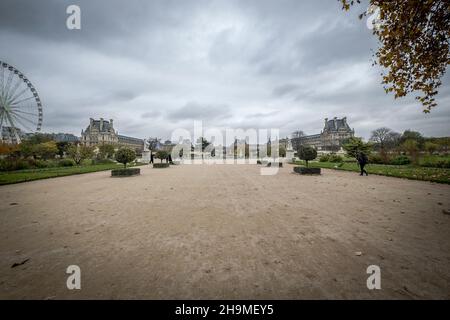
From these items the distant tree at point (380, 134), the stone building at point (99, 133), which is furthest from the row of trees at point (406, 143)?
the stone building at point (99, 133)

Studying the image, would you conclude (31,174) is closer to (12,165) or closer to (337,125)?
(12,165)

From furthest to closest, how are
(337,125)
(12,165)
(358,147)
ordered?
(337,125)
(358,147)
(12,165)

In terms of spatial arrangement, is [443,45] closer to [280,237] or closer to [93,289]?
[280,237]

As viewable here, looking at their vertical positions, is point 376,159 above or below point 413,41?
below

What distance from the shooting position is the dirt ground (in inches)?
102

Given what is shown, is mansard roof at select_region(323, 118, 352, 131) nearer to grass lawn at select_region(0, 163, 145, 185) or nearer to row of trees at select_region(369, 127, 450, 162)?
row of trees at select_region(369, 127, 450, 162)

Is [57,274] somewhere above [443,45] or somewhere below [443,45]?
below

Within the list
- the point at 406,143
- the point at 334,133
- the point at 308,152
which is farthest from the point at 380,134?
the point at 308,152

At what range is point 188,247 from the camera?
373 cm

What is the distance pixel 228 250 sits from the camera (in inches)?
142

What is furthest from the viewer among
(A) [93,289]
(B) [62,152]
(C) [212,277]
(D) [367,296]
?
(B) [62,152]

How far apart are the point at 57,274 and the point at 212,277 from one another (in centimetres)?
239

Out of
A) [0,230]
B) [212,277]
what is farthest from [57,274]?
[0,230]

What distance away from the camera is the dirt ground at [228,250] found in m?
2.58
